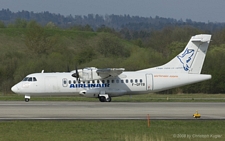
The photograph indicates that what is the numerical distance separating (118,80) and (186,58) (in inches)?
247

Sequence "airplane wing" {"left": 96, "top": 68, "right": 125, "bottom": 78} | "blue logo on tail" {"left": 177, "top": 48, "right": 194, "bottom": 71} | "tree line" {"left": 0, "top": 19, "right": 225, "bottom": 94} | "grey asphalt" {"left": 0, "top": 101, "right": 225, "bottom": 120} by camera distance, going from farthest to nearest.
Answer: "tree line" {"left": 0, "top": 19, "right": 225, "bottom": 94}, "blue logo on tail" {"left": 177, "top": 48, "right": 194, "bottom": 71}, "airplane wing" {"left": 96, "top": 68, "right": 125, "bottom": 78}, "grey asphalt" {"left": 0, "top": 101, "right": 225, "bottom": 120}

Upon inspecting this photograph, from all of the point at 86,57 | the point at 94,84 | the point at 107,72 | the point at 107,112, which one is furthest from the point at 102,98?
the point at 86,57

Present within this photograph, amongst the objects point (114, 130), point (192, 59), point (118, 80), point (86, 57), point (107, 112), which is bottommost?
point (114, 130)

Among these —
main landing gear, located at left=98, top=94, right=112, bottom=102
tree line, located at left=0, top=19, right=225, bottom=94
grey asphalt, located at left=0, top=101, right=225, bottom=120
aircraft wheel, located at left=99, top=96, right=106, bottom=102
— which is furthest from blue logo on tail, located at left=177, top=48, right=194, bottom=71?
tree line, located at left=0, top=19, right=225, bottom=94

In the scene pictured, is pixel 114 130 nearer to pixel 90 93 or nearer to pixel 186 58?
pixel 90 93

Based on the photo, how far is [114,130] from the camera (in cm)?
2469

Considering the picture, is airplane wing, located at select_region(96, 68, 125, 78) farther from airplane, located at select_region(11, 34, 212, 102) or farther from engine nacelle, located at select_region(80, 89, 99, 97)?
engine nacelle, located at select_region(80, 89, 99, 97)

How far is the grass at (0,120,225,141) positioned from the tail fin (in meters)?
16.4

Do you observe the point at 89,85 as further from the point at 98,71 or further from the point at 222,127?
the point at 222,127

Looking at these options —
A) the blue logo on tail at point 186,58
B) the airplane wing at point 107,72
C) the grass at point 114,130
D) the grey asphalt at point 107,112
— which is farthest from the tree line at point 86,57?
the grass at point 114,130

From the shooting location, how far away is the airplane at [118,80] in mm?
43562

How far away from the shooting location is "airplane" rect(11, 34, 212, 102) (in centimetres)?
4356

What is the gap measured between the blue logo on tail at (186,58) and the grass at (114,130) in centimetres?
1643

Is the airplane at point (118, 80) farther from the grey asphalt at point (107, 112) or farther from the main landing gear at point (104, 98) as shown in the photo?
the grey asphalt at point (107, 112)
